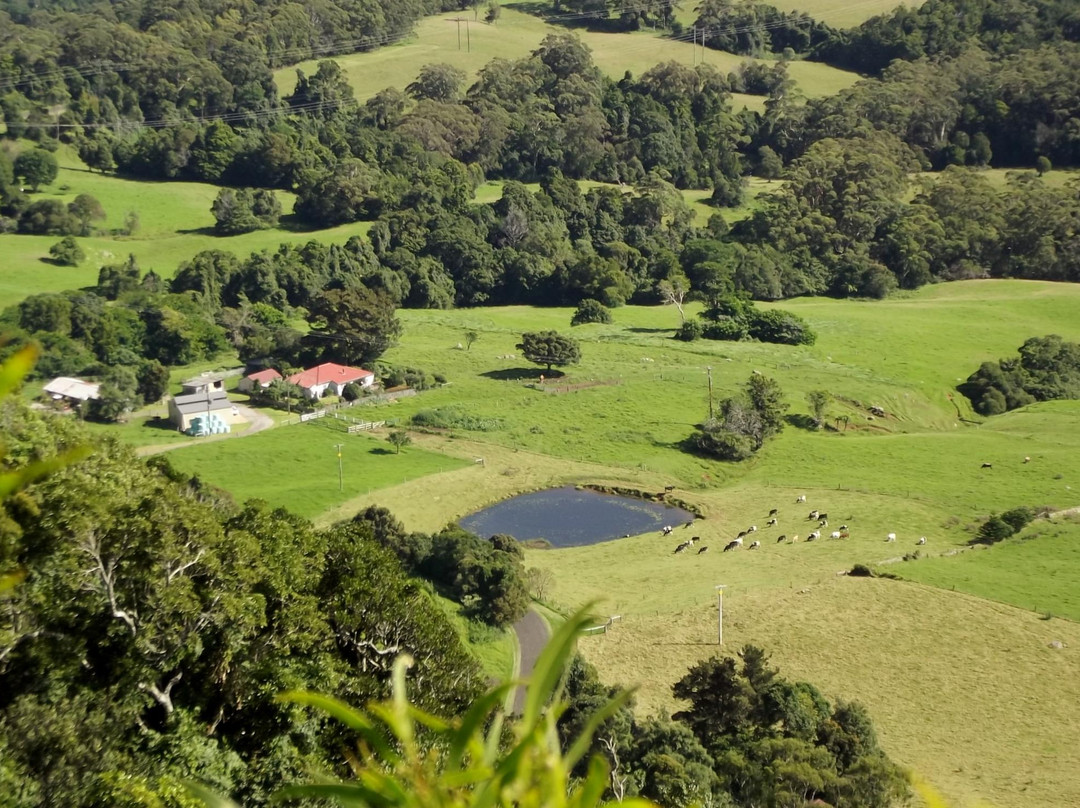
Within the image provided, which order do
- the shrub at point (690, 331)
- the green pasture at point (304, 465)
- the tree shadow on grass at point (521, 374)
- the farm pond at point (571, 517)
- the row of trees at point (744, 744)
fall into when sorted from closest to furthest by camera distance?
the row of trees at point (744, 744) < the farm pond at point (571, 517) < the green pasture at point (304, 465) < the tree shadow on grass at point (521, 374) < the shrub at point (690, 331)

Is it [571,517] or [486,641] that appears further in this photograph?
[571,517]

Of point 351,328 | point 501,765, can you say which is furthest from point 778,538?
point 501,765

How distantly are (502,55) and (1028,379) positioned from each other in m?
62.6

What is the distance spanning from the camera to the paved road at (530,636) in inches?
1099

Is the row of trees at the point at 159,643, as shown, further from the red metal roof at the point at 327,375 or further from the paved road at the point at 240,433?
the red metal roof at the point at 327,375

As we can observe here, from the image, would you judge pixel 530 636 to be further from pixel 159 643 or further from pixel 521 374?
pixel 521 374

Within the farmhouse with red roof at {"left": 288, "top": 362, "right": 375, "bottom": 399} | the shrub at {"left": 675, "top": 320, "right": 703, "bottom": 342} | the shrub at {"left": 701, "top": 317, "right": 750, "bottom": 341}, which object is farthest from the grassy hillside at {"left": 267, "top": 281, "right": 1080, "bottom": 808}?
the farmhouse with red roof at {"left": 288, "top": 362, "right": 375, "bottom": 399}

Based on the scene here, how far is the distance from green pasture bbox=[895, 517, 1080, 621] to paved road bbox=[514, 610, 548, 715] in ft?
32.7

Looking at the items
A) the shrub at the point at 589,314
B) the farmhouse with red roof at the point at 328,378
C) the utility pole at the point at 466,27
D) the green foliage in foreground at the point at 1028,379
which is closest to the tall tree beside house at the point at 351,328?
the farmhouse with red roof at the point at 328,378

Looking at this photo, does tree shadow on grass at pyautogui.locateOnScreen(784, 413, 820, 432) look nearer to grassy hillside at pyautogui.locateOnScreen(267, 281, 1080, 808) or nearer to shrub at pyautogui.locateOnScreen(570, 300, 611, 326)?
grassy hillside at pyautogui.locateOnScreen(267, 281, 1080, 808)

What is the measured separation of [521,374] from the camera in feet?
176

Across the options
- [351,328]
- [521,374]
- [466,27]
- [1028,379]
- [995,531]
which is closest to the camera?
[995,531]

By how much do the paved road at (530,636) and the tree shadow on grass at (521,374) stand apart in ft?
73.7

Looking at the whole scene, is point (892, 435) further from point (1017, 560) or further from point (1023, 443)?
point (1017, 560)
